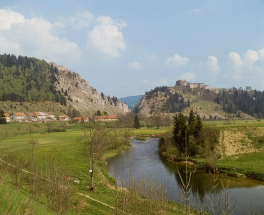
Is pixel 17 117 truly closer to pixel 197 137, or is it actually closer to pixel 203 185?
pixel 197 137

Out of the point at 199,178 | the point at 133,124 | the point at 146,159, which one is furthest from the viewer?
the point at 133,124

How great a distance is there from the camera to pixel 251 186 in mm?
34125

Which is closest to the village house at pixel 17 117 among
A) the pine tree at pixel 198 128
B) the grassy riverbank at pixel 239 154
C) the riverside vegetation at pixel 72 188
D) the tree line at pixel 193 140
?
the riverside vegetation at pixel 72 188

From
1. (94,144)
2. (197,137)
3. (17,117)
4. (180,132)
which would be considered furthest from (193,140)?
(17,117)

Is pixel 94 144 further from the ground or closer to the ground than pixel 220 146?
further from the ground

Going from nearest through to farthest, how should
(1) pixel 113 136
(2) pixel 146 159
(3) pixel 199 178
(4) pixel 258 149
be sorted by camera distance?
(3) pixel 199 178 < (4) pixel 258 149 < (2) pixel 146 159 < (1) pixel 113 136

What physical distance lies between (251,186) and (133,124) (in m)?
107

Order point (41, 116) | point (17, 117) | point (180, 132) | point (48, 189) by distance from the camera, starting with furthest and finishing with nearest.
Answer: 1. point (41, 116)
2. point (17, 117)
3. point (180, 132)
4. point (48, 189)

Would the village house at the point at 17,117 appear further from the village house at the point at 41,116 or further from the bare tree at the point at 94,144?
the bare tree at the point at 94,144

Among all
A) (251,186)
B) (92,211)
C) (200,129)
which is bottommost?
(251,186)

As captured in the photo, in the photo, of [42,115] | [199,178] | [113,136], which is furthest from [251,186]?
[42,115]

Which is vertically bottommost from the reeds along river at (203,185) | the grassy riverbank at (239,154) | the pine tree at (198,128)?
the reeds along river at (203,185)

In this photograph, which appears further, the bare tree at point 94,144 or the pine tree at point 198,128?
the pine tree at point 198,128

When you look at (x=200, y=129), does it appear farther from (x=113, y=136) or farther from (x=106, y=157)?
(x=113, y=136)
